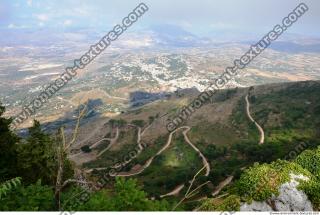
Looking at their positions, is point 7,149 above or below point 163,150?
above

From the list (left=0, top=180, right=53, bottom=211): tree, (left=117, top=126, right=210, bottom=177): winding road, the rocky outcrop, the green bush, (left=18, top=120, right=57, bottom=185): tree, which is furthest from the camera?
the green bush

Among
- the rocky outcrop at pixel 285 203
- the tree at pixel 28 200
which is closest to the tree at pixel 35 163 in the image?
the tree at pixel 28 200

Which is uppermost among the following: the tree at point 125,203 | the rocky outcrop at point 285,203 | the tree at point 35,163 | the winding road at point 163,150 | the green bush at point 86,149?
the tree at point 125,203

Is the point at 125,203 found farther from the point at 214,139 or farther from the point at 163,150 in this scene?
the point at 214,139

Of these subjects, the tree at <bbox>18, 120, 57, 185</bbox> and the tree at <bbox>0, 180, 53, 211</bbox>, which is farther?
the tree at <bbox>18, 120, 57, 185</bbox>

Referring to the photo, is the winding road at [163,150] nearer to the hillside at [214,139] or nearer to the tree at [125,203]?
the hillside at [214,139]

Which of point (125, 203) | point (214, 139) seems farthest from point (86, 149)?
point (125, 203)

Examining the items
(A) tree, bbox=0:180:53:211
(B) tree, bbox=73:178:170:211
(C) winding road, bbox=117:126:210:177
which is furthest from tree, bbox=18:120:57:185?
(C) winding road, bbox=117:126:210:177

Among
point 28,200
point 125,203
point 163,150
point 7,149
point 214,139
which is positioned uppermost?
point 28,200

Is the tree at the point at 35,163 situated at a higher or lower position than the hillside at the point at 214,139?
higher

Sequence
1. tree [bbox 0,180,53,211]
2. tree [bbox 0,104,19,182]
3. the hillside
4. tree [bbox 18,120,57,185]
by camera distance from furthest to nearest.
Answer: the hillside < tree [bbox 18,120,57,185] < tree [bbox 0,104,19,182] < tree [bbox 0,180,53,211]

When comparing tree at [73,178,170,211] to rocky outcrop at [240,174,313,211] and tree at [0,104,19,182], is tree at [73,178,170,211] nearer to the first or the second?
rocky outcrop at [240,174,313,211]

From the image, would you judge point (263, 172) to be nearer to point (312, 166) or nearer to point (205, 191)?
point (312, 166)
